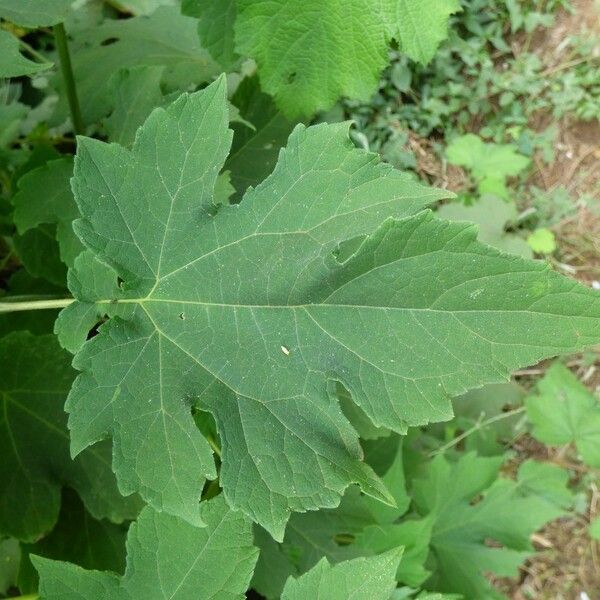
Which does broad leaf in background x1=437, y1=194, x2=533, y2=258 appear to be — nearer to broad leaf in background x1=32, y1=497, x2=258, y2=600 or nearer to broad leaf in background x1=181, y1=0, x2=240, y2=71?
broad leaf in background x1=181, y1=0, x2=240, y2=71

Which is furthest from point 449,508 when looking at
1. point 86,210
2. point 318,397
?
point 86,210

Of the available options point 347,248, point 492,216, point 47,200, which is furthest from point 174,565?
point 492,216

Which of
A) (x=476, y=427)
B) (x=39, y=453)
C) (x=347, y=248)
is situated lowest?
(x=476, y=427)

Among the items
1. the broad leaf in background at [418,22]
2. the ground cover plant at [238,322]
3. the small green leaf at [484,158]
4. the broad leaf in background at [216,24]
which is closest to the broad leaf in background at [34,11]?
the ground cover plant at [238,322]

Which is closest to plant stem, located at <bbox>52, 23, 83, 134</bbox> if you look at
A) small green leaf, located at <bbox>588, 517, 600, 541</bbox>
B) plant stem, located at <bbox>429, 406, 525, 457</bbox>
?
plant stem, located at <bbox>429, 406, 525, 457</bbox>

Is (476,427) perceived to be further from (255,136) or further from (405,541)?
(255,136)
